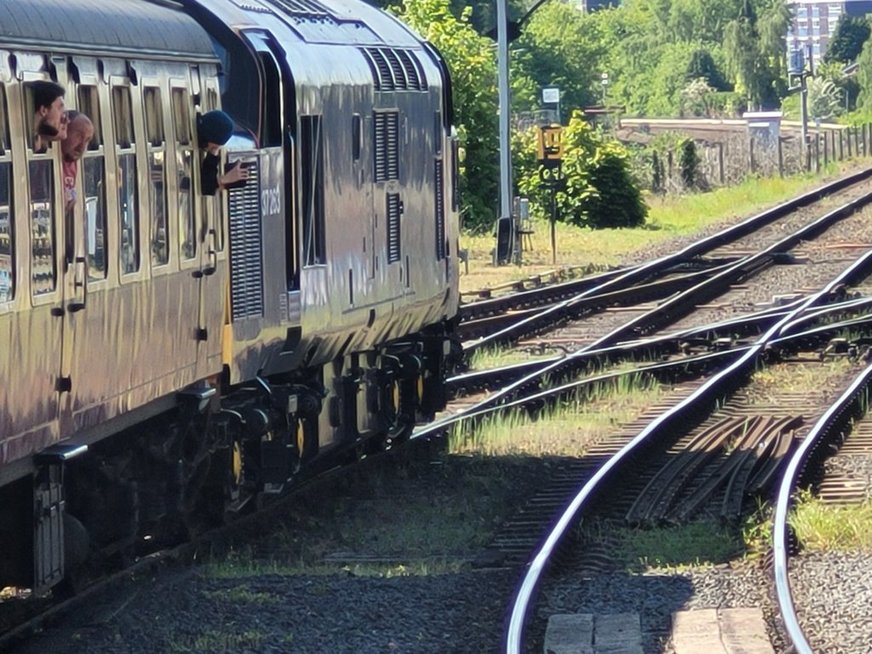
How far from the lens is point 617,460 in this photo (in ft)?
43.2

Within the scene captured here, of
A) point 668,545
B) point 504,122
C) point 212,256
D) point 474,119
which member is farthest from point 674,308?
point 474,119

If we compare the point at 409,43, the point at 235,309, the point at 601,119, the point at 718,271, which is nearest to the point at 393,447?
the point at 409,43

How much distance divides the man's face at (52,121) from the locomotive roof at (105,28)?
9.9 inches

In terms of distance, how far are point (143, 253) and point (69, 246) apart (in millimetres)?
1118

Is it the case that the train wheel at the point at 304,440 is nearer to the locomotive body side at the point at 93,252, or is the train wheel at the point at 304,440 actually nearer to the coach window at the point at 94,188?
the locomotive body side at the point at 93,252

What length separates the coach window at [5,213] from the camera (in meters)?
7.31

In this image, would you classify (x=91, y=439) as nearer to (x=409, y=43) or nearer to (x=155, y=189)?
(x=155, y=189)

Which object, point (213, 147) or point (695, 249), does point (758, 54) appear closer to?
point (695, 249)

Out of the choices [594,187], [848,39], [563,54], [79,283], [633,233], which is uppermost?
[848,39]

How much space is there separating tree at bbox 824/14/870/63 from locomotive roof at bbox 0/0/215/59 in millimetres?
149112

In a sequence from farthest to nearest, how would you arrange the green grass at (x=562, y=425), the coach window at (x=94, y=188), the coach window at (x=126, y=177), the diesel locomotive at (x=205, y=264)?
the green grass at (x=562, y=425) → the coach window at (x=126, y=177) → the coach window at (x=94, y=188) → the diesel locomotive at (x=205, y=264)

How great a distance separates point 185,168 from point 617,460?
4439 millimetres

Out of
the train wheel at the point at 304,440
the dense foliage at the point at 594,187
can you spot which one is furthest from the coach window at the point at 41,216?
the dense foliage at the point at 594,187

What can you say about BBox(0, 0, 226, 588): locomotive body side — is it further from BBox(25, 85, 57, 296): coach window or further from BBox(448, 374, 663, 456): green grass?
BBox(448, 374, 663, 456): green grass
